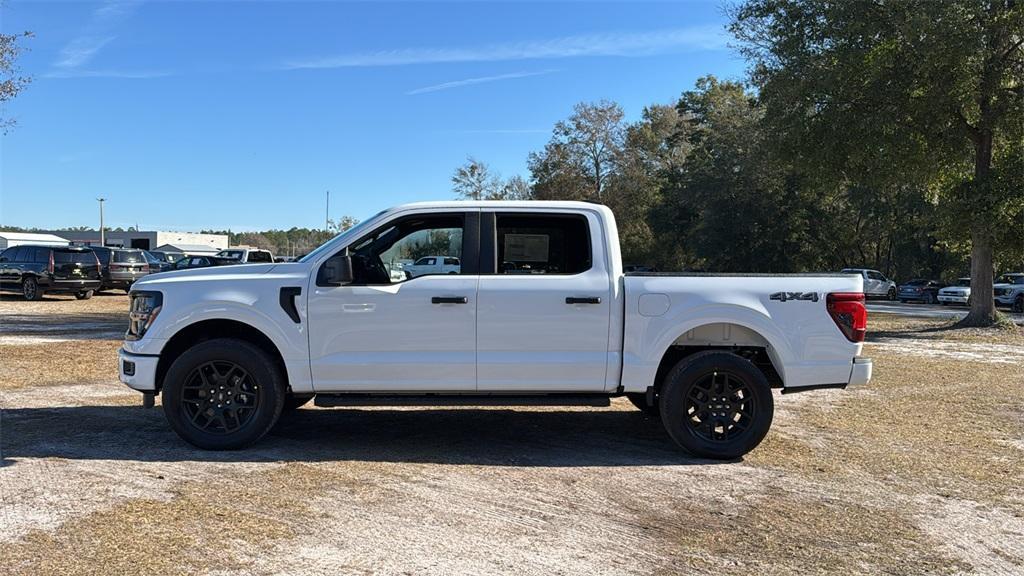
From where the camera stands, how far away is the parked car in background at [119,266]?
26078 millimetres

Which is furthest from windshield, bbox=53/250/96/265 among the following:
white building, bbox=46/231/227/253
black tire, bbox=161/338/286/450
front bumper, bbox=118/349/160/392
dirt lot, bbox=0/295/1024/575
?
white building, bbox=46/231/227/253

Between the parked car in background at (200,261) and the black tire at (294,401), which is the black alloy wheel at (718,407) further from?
the parked car in background at (200,261)

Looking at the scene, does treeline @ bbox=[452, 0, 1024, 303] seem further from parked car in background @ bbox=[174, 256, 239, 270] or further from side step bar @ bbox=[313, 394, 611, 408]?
parked car in background @ bbox=[174, 256, 239, 270]

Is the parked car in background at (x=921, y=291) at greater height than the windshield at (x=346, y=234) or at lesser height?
lesser

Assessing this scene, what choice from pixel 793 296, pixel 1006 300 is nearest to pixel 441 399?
pixel 793 296

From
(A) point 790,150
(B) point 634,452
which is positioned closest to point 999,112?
(A) point 790,150

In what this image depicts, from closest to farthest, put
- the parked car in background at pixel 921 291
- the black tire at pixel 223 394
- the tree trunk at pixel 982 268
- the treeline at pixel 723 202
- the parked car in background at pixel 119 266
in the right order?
the black tire at pixel 223 394 < the tree trunk at pixel 982 268 < the parked car in background at pixel 119 266 < the parked car in background at pixel 921 291 < the treeline at pixel 723 202

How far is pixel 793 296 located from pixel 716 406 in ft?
3.56

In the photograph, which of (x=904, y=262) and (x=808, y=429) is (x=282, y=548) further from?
(x=904, y=262)

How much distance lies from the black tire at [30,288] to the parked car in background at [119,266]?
2.02 metres

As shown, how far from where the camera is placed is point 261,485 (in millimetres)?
5309

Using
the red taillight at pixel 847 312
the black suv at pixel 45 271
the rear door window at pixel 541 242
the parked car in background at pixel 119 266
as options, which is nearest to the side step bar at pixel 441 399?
the rear door window at pixel 541 242

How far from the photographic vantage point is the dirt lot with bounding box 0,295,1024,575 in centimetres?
419

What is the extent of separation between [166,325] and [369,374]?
166 centimetres
